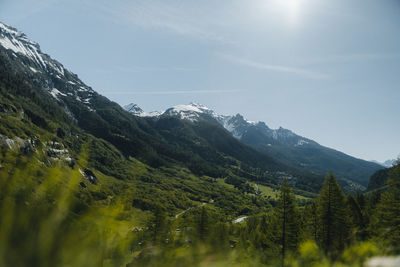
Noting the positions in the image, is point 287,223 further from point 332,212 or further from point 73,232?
point 73,232

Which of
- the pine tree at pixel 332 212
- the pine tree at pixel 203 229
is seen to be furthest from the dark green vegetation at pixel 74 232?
the pine tree at pixel 332 212

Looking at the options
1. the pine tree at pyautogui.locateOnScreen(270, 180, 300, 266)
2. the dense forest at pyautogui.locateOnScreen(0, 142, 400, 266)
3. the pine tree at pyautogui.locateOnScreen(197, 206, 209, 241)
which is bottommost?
the pine tree at pyautogui.locateOnScreen(270, 180, 300, 266)

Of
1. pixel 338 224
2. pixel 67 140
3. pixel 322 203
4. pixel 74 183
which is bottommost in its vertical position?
pixel 338 224

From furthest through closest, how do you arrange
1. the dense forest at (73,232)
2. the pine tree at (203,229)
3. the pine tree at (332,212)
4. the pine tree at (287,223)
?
1. the pine tree at (332,212)
2. the pine tree at (287,223)
3. the pine tree at (203,229)
4. the dense forest at (73,232)

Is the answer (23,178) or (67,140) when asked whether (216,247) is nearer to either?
(23,178)

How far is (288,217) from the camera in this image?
31750 mm

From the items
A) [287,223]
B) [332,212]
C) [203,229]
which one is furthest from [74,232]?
[332,212]

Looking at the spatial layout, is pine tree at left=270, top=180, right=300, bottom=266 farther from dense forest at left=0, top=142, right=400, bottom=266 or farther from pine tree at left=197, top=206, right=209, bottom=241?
dense forest at left=0, top=142, right=400, bottom=266

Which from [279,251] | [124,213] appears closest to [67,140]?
[279,251]

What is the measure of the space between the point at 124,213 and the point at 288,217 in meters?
33.8

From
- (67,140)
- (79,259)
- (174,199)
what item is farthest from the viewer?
(67,140)

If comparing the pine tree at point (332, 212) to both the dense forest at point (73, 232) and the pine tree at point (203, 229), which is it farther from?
the dense forest at point (73, 232)

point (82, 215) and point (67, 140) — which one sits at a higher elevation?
point (67, 140)

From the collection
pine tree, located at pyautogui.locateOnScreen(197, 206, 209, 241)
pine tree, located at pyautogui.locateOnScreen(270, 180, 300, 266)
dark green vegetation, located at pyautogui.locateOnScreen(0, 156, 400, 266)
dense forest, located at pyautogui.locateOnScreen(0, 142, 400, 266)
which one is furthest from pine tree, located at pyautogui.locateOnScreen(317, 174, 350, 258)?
dark green vegetation, located at pyautogui.locateOnScreen(0, 156, 400, 266)
